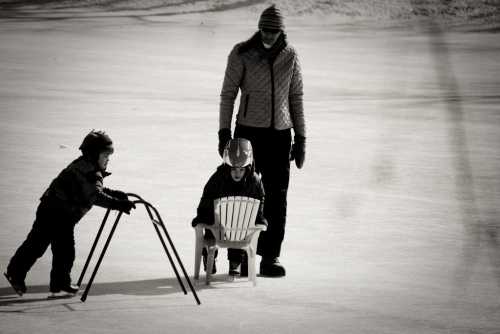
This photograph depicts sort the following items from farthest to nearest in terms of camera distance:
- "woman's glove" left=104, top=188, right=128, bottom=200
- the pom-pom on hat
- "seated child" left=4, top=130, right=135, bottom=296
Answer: the pom-pom on hat
"woman's glove" left=104, top=188, right=128, bottom=200
"seated child" left=4, top=130, right=135, bottom=296

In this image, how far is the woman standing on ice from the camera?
295 inches

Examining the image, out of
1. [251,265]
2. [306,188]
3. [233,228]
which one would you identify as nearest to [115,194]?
[233,228]

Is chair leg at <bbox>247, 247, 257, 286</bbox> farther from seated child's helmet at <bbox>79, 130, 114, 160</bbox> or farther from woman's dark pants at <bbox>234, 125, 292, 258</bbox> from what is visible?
seated child's helmet at <bbox>79, 130, 114, 160</bbox>

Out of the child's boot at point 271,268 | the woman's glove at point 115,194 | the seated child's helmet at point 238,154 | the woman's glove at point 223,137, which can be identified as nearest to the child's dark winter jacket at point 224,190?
the seated child's helmet at point 238,154

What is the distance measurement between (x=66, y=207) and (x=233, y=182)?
1.22 meters

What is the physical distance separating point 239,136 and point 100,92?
11.0 meters

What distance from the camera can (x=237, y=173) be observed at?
23.6 ft

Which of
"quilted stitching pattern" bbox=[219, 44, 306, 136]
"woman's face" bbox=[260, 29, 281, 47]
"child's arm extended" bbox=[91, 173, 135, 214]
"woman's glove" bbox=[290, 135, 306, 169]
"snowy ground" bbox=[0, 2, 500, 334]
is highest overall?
"woman's face" bbox=[260, 29, 281, 47]

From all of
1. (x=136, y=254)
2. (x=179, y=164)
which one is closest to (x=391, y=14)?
(x=179, y=164)

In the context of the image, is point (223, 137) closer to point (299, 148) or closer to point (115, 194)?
point (299, 148)

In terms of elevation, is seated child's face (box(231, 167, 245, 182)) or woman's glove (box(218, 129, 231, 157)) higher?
woman's glove (box(218, 129, 231, 157))

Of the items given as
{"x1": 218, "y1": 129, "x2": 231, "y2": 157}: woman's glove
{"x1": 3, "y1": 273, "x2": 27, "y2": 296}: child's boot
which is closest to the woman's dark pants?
{"x1": 218, "y1": 129, "x2": 231, "y2": 157}: woman's glove

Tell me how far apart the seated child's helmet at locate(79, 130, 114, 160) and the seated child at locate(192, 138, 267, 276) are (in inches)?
35.5

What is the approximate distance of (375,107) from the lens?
18031 millimetres
